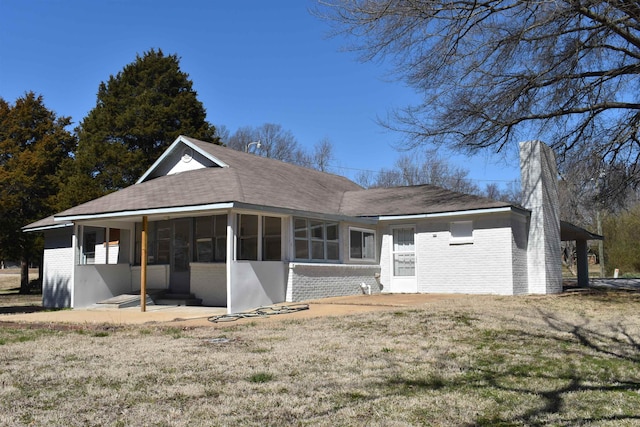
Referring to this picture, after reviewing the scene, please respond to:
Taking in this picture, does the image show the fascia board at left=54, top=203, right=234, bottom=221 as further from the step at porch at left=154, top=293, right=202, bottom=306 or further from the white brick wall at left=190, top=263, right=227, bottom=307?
the step at porch at left=154, top=293, right=202, bottom=306

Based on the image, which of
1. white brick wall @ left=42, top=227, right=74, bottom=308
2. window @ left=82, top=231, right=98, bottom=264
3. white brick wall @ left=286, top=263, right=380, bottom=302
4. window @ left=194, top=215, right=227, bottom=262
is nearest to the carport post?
white brick wall @ left=286, top=263, right=380, bottom=302

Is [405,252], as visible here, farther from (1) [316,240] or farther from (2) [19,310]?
(2) [19,310]

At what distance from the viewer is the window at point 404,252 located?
66.9 ft

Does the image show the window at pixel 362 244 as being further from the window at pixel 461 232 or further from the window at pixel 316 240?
the window at pixel 461 232

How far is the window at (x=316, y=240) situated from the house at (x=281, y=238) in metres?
0.03

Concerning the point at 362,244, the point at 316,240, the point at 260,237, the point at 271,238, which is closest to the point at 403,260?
the point at 362,244

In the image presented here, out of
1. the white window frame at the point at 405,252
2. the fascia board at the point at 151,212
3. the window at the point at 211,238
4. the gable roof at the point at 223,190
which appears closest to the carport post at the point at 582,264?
the white window frame at the point at 405,252

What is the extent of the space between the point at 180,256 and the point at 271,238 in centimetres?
310

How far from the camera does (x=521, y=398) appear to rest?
5844 millimetres

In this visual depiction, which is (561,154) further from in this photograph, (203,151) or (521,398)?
(521,398)

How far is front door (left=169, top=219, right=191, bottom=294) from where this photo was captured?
17.8m

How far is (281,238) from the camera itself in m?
16.6

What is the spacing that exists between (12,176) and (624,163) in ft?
78.1

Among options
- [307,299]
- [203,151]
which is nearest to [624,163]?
[307,299]
